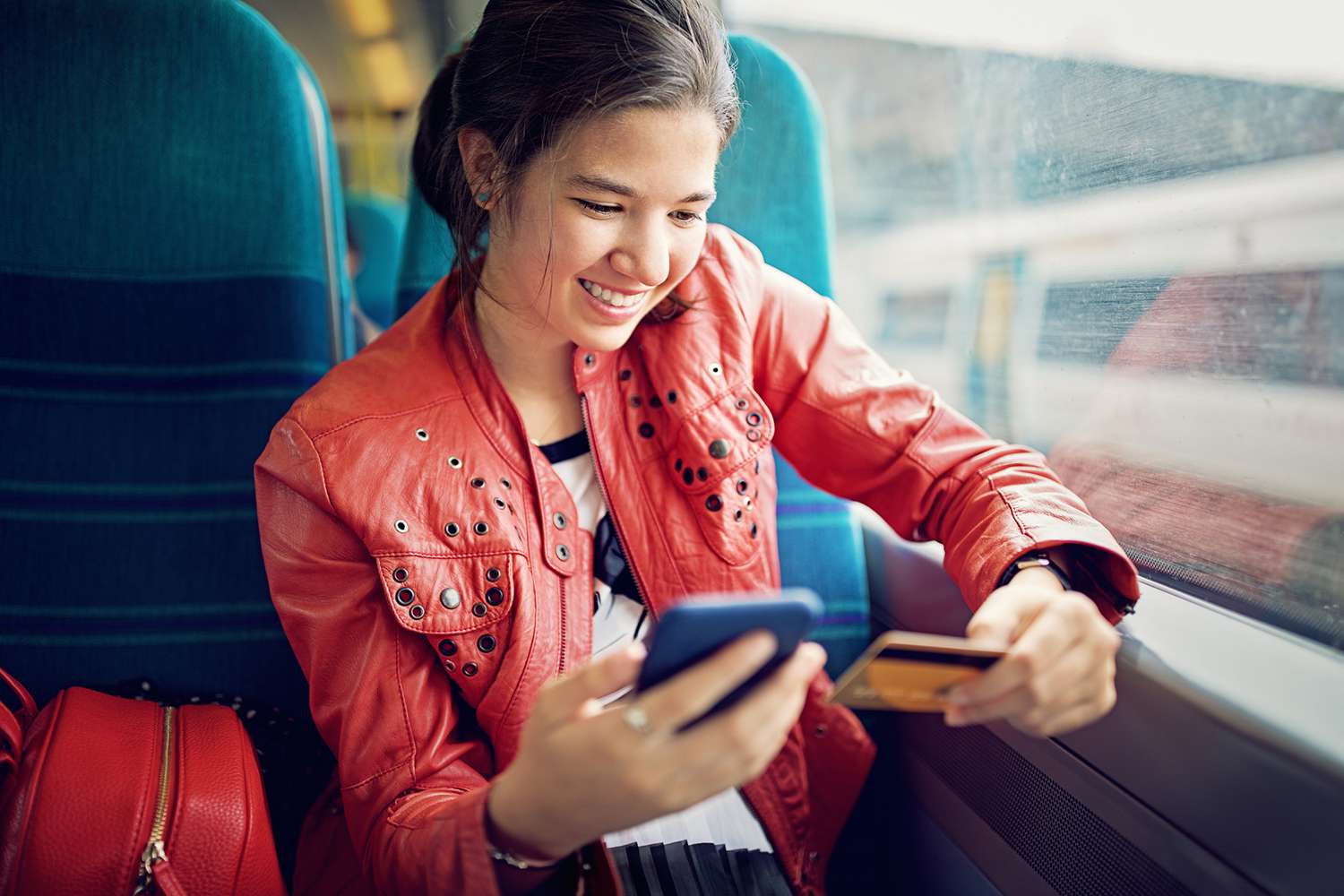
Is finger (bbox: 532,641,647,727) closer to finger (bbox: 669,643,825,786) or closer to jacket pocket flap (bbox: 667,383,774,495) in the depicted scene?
finger (bbox: 669,643,825,786)

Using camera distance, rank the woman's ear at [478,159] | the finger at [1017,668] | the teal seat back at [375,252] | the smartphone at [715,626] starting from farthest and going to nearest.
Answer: the teal seat back at [375,252] → the woman's ear at [478,159] → the finger at [1017,668] → the smartphone at [715,626]

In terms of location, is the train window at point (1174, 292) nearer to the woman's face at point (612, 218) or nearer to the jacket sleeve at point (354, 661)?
the woman's face at point (612, 218)

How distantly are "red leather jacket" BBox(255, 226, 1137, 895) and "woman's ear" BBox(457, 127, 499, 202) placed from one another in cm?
16

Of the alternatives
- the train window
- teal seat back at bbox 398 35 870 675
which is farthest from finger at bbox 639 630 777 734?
teal seat back at bbox 398 35 870 675

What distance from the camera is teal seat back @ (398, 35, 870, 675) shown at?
142cm

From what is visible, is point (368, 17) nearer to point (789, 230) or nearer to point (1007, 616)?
point (789, 230)

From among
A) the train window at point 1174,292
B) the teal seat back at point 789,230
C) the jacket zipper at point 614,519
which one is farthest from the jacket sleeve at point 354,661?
the train window at point 1174,292

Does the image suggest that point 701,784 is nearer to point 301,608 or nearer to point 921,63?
point 301,608

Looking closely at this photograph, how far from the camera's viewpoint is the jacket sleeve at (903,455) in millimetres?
957

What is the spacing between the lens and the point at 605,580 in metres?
1.14

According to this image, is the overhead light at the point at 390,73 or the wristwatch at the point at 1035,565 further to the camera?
the overhead light at the point at 390,73

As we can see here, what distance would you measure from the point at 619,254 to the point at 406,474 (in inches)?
13.4

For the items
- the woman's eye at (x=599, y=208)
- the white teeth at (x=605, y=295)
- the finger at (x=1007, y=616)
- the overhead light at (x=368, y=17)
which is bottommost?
the finger at (x=1007, y=616)

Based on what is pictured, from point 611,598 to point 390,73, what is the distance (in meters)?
5.11
